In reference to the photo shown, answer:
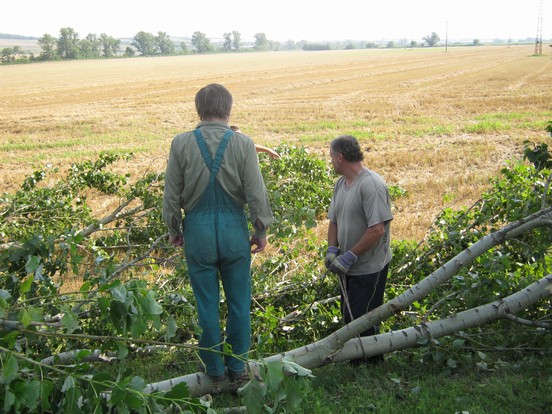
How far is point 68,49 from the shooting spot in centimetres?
8950

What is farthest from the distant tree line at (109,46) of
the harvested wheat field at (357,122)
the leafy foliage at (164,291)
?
the leafy foliage at (164,291)

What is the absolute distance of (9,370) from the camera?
1.98 m

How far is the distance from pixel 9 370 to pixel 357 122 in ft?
52.6

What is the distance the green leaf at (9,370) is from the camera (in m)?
1.97

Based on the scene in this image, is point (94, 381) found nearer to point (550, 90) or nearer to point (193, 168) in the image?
point (193, 168)

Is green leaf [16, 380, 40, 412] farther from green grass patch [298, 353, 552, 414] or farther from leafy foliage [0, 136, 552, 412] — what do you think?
green grass patch [298, 353, 552, 414]

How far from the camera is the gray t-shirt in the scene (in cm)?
373

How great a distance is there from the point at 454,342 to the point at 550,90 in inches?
876

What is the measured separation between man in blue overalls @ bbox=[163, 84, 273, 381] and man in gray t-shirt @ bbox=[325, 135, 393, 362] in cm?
64

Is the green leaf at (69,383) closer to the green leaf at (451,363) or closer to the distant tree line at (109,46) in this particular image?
the green leaf at (451,363)

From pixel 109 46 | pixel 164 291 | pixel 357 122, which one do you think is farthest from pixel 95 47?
pixel 164 291

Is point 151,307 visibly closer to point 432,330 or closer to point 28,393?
point 28,393

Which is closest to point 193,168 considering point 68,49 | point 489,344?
point 489,344

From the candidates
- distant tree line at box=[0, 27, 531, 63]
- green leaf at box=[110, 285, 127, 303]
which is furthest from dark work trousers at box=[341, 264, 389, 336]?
distant tree line at box=[0, 27, 531, 63]
